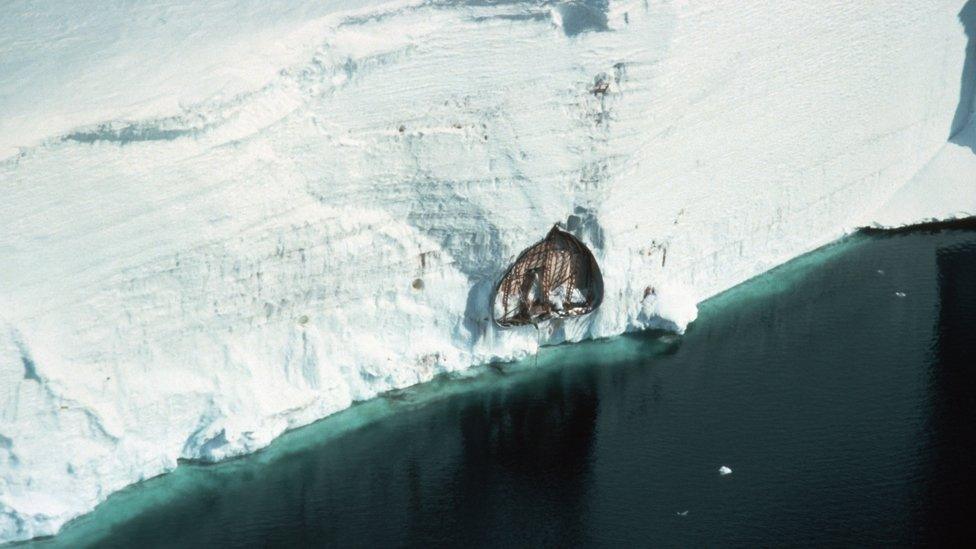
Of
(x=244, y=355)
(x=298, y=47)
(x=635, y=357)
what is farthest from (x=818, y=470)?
(x=298, y=47)

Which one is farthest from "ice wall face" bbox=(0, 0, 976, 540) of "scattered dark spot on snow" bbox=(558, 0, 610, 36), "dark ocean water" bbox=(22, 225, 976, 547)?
"dark ocean water" bbox=(22, 225, 976, 547)

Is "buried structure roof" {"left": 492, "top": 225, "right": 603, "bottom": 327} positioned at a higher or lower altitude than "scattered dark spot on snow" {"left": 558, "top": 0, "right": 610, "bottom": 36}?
lower

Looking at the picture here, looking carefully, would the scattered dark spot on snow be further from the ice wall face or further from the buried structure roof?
the buried structure roof

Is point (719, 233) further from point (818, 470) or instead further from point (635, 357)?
point (818, 470)

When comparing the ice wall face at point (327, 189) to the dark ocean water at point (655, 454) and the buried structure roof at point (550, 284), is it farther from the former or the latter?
the dark ocean water at point (655, 454)

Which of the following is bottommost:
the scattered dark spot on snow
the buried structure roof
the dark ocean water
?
the dark ocean water

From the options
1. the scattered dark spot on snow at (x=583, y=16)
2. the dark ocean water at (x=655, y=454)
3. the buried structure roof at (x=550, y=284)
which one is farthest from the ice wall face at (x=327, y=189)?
the dark ocean water at (x=655, y=454)
